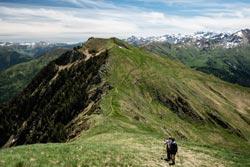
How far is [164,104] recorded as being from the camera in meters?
134

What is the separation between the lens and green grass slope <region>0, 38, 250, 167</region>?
35844mm

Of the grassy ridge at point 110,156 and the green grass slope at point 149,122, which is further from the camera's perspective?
the green grass slope at point 149,122

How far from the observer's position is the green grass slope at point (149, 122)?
1411 inches

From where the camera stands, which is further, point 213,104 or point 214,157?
point 213,104

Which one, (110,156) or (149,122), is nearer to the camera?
(110,156)

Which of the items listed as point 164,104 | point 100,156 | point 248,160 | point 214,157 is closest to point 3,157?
point 100,156

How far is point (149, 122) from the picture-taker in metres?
96.4

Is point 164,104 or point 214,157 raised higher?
point 214,157

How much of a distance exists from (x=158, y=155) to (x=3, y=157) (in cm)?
1816

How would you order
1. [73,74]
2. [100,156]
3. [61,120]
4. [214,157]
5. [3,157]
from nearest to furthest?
[3,157]
[100,156]
[214,157]
[61,120]
[73,74]

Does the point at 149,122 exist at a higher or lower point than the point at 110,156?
lower

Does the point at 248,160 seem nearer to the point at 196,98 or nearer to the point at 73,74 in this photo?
the point at 196,98

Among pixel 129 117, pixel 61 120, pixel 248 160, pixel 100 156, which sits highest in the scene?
pixel 100 156

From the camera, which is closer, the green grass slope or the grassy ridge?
the grassy ridge
